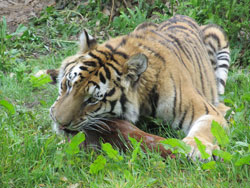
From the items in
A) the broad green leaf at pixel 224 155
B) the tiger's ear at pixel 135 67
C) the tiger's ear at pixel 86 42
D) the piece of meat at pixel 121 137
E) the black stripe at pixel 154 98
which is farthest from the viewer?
the tiger's ear at pixel 86 42

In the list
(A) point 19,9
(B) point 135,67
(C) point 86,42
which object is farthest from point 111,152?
(A) point 19,9

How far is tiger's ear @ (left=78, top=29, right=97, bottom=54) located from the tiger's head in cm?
16

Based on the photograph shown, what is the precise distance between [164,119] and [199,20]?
10.2 ft

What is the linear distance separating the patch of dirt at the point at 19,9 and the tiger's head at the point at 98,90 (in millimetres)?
3887

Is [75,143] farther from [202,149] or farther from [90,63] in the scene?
[202,149]

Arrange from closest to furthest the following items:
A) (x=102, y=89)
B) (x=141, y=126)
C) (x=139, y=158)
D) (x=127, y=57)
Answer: (x=139, y=158)
(x=102, y=89)
(x=127, y=57)
(x=141, y=126)

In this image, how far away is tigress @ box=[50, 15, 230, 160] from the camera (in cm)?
353

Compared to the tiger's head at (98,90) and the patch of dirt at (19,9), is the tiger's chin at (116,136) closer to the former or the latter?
the tiger's head at (98,90)

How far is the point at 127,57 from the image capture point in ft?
12.6

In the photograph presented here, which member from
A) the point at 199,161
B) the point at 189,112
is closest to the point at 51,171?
the point at 199,161

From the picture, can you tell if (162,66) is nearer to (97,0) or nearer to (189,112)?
(189,112)

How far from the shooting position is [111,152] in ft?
10.8

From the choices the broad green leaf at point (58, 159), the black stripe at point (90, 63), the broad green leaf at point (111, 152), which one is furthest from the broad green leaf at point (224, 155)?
the black stripe at point (90, 63)

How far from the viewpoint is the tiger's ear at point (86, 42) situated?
4.00 m
